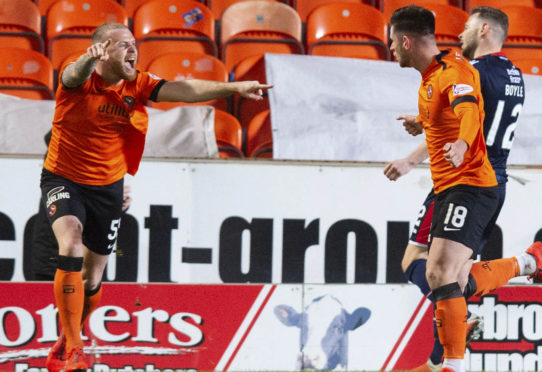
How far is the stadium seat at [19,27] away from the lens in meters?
7.41

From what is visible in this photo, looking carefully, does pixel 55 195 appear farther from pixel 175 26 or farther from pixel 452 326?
pixel 175 26

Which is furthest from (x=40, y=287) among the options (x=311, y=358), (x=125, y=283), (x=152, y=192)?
(x=311, y=358)

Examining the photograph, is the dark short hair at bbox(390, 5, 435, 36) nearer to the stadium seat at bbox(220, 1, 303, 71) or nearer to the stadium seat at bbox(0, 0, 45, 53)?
the stadium seat at bbox(220, 1, 303, 71)

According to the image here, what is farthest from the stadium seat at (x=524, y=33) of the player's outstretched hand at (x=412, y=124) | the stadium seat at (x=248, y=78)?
the player's outstretched hand at (x=412, y=124)

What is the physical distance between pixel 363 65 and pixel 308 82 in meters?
0.50

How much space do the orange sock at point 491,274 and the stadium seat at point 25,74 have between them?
154 inches

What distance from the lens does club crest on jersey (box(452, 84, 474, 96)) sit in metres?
3.79

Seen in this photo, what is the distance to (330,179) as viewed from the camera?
519 cm

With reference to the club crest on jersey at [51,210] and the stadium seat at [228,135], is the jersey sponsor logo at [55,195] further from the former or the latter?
the stadium seat at [228,135]

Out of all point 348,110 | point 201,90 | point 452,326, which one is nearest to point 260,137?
point 348,110

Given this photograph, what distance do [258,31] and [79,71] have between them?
372cm

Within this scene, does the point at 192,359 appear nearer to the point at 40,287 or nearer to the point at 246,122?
the point at 40,287

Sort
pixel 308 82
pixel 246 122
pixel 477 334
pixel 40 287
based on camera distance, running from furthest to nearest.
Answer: pixel 246 122
pixel 308 82
pixel 40 287
pixel 477 334

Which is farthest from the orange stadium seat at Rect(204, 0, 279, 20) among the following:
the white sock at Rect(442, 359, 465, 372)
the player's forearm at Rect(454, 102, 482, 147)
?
the white sock at Rect(442, 359, 465, 372)
